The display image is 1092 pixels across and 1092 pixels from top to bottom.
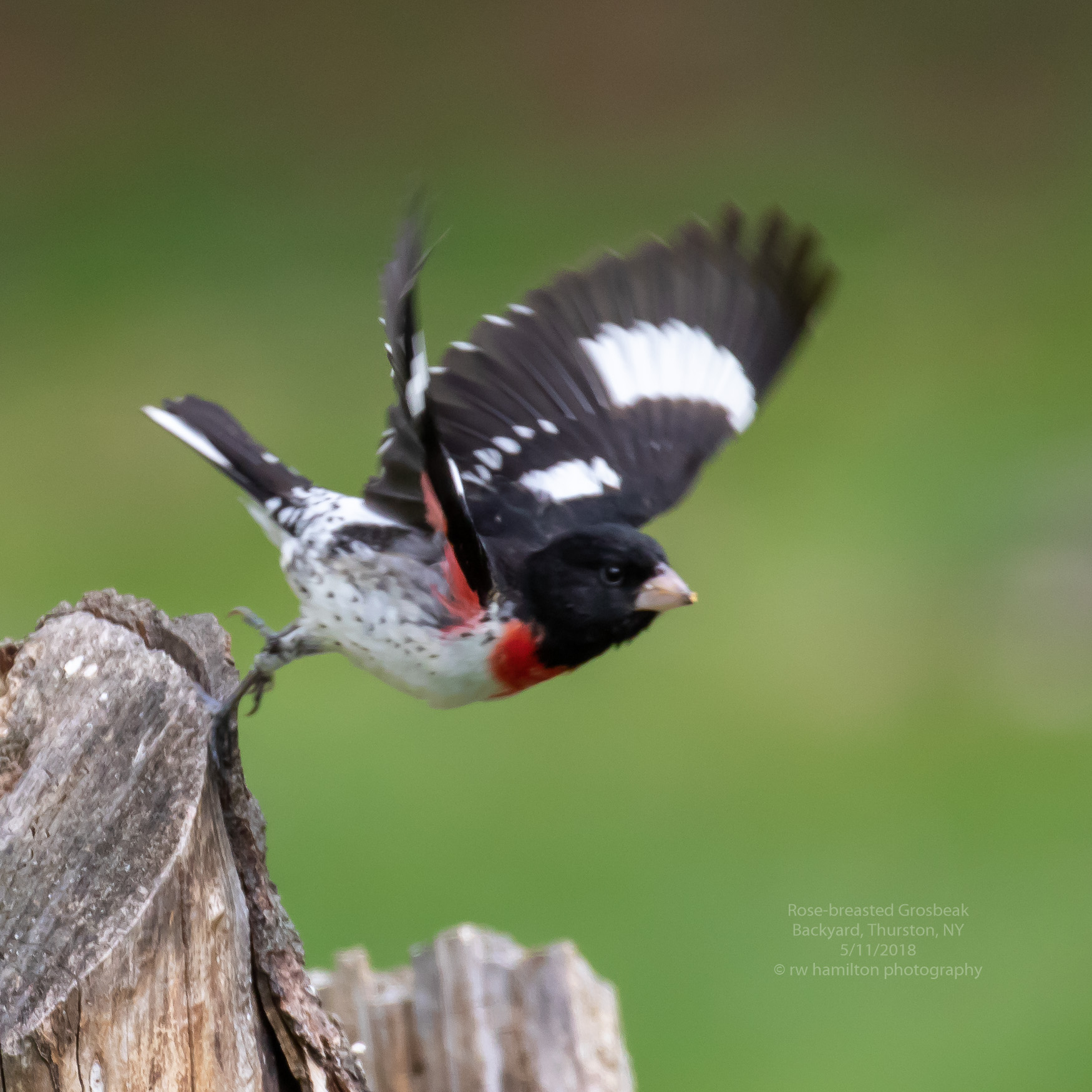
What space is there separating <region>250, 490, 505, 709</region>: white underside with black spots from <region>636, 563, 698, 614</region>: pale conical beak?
0.78ft

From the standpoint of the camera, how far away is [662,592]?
90.0 inches

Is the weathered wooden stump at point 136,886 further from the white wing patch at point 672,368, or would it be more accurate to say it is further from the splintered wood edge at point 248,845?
the white wing patch at point 672,368

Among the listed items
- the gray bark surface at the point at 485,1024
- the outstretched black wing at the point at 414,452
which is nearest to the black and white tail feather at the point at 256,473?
the outstretched black wing at the point at 414,452

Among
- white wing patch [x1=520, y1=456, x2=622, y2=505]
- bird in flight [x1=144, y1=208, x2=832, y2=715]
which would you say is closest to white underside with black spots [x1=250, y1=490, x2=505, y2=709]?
bird in flight [x1=144, y1=208, x2=832, y2=715]

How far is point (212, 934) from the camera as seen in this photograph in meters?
1.69

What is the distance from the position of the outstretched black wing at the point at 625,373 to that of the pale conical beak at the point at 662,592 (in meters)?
0.37

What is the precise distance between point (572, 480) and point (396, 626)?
77 centimetres

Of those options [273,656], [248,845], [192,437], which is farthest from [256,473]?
[248,845]

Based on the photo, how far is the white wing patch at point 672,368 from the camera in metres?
3.08

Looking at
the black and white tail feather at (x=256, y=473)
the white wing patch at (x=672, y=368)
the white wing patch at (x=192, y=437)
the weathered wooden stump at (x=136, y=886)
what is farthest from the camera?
the white wing patch at (x=672, y=368)

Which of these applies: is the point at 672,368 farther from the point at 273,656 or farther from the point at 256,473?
the point at 273,656

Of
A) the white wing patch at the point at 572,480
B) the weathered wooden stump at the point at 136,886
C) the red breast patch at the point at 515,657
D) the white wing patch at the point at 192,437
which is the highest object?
the white wing patch at the point at 192,437

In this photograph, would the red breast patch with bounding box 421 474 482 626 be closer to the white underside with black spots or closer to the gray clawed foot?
the white underside with black spots

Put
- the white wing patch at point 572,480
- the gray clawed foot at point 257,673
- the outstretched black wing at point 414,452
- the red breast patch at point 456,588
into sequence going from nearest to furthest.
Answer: the outstretched black wing at point 414,452 → the gray clawed foot at point 257,673 → the red breast patch at point 456,588 → the white wing patch at point 572,480
